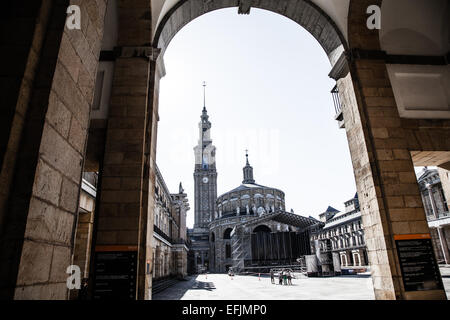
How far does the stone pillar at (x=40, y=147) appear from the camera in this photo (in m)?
2.00

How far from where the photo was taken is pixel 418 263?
5.77 meters

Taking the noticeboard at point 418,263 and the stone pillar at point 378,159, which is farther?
the stone pillar at point 378,159

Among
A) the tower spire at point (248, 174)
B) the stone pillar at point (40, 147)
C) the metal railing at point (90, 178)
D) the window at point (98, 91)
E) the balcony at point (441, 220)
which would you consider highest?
the tower spire at point (248, 174)

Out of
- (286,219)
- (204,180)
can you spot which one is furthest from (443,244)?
(204,180)

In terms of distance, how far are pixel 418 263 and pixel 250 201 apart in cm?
5927

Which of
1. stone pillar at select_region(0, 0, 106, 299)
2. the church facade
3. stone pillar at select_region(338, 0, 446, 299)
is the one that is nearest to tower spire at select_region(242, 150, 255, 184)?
the church facade

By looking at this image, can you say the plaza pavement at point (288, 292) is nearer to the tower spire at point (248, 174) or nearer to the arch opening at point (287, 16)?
the arch opening at point (287, 16)

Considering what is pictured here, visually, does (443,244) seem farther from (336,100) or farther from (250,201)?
(250,201)

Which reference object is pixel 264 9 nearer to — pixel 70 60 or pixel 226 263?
pixel 70 60

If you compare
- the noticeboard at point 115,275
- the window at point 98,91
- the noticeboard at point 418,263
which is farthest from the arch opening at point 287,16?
the noticeboard at point 115,275

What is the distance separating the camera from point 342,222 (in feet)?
154

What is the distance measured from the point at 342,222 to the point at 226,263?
24814 mm

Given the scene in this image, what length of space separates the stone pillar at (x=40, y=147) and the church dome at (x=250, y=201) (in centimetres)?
5997
